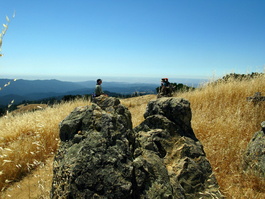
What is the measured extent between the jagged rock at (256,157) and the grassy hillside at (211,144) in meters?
0.16

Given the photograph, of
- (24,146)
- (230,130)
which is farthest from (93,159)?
(230,130)

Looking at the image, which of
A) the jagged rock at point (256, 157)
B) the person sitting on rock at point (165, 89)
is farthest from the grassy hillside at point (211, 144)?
the person sitting on rock at point (165, 89)

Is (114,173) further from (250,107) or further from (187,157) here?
(250,107)

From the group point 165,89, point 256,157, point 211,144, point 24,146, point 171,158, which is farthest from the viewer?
point 165,89

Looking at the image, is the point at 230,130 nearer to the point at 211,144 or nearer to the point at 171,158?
the point at 211,144

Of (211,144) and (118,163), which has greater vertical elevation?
(118,163)

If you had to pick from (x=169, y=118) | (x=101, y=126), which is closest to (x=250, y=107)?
(x=169, y=118)

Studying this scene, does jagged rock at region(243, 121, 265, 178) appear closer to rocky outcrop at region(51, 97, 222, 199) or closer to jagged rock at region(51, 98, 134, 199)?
rocky outcrop at region(51, 97, 222, 199)

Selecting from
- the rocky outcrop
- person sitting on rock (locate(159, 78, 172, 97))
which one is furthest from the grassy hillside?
person sitting on rock (locate(159, 78, 172, 97))

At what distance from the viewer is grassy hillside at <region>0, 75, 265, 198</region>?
3517 mm

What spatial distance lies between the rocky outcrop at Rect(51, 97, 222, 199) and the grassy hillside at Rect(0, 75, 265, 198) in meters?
0.66

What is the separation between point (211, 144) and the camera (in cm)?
490

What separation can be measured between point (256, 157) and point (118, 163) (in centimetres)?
364

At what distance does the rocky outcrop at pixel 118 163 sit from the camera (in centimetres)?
196
